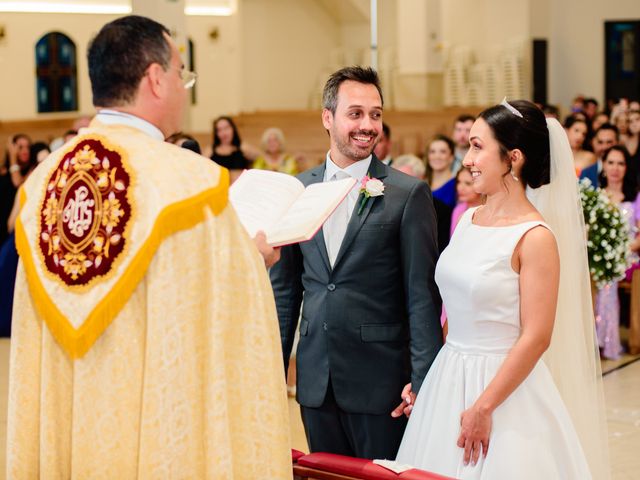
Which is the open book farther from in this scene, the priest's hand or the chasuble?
the chasuble

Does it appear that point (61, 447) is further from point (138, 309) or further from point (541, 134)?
point (541, 134)

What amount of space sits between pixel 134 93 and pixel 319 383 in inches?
51.5

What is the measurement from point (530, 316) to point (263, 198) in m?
0.89

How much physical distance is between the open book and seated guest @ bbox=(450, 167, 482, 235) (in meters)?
4.01

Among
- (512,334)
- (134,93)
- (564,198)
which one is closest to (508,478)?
(512,334)

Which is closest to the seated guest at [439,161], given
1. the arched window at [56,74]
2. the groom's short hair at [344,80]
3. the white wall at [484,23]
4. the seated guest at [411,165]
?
the seated guest at [411,165]

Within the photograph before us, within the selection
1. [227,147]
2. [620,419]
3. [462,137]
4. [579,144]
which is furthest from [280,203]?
[579,144]

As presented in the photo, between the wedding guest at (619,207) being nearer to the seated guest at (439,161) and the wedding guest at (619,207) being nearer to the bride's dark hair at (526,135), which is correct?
the seated guest at (439,161)

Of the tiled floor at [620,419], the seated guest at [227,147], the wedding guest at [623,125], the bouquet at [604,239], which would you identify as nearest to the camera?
the tiled floor at [620,419]

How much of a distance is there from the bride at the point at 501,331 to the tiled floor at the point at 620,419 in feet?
7.26

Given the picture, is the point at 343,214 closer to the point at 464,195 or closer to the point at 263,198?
the point at 263,198

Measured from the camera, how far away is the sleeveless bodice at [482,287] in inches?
121

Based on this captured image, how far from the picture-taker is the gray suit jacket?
319cm

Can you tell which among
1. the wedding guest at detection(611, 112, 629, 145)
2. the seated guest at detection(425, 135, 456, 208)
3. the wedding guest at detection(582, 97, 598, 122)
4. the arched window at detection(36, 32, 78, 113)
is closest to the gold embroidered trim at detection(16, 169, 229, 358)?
the seated guest at detection(425, 135, 456, 208)
